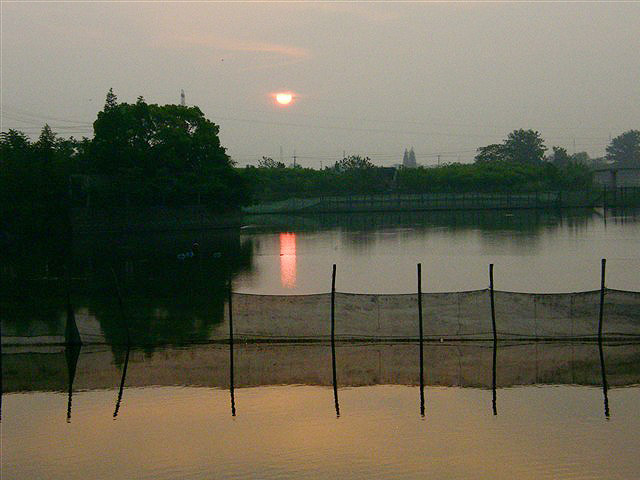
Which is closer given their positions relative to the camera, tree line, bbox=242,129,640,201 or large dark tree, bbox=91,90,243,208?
large dark tree, bbox=91,90,243,208

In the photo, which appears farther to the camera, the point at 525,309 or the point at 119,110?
the point at 119,110

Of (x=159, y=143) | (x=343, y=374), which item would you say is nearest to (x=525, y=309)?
(x=343, y=374)

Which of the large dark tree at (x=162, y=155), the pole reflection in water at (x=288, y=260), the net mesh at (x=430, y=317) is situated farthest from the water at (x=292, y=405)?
the large dark tree at (x=162, y=155)

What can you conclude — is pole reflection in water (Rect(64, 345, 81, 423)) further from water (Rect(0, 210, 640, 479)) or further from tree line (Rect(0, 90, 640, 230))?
tree line (Rect(0, 90, 640, 230))

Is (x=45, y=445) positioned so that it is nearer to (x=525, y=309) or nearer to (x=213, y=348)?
(x=213, y=348)

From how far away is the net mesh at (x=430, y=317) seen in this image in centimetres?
2445

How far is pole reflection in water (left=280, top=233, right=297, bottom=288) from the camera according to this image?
153 ft

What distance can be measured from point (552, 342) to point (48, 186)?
222 feet

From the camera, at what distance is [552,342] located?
2461 centimetres

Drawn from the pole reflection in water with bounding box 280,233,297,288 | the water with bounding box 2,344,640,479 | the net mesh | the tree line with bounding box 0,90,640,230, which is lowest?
the pole reflection in water with bounding box 280,233,297,288

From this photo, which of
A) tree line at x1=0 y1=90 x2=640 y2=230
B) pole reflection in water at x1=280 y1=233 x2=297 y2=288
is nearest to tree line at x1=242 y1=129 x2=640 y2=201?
tree line at x1=0 y1=90 x2=640 y2=230

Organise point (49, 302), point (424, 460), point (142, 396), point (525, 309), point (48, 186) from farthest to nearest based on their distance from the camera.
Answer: point (48, 186) → point (49, 302) → point (525, 309) → point (142, 396) → point (424, 460)

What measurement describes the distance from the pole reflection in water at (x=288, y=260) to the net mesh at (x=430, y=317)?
61.7ft

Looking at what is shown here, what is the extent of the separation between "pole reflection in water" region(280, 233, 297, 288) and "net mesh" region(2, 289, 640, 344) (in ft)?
61.7
